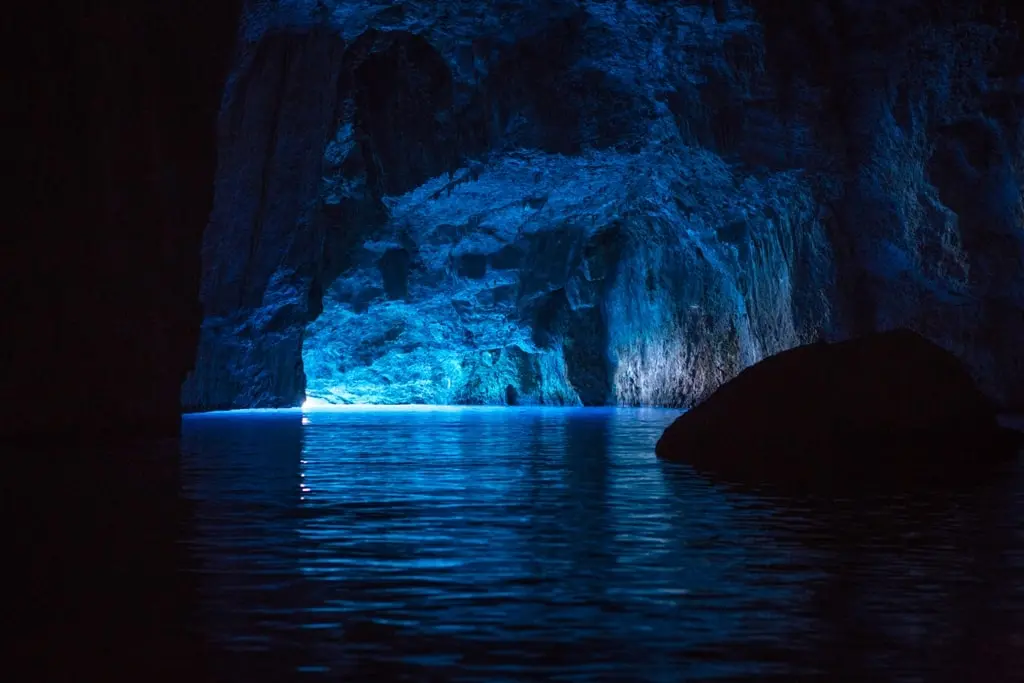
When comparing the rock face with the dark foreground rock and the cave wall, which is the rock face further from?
the dark foreground rock

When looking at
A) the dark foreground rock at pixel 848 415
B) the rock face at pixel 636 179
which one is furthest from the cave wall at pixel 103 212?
the rock face at pixel 636 179

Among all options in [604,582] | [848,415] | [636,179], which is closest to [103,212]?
[848,415]

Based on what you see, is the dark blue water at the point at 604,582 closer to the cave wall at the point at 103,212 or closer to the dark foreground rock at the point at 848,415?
the dark foreground rock at the point at 848,415

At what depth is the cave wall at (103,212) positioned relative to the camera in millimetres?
11477

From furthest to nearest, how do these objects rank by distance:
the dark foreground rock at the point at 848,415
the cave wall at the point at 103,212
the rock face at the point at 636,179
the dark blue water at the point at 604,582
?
the rock face at the point at 636,179 < the cave wall at the point at 103,212 < the dark foreground rock at the point at 848,415 < the dark blue water at the point at 604,582

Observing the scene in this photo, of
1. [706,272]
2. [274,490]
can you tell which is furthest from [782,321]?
[274,490]

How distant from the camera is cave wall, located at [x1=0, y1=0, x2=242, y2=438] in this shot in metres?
11.5

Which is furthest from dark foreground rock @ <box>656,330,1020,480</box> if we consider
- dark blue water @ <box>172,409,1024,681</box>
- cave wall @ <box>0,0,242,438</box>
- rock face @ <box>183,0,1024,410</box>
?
rock face @ <box>183,0,1024,410</box>

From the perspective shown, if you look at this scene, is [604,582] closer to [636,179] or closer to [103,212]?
[103,212]

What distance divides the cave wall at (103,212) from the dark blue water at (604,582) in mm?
5126

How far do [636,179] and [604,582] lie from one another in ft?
89.6

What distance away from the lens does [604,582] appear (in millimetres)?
3830

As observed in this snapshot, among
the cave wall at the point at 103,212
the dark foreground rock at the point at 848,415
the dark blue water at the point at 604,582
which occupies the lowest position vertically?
the dark blue water at the point at 604,582

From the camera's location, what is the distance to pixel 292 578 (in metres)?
3.92
